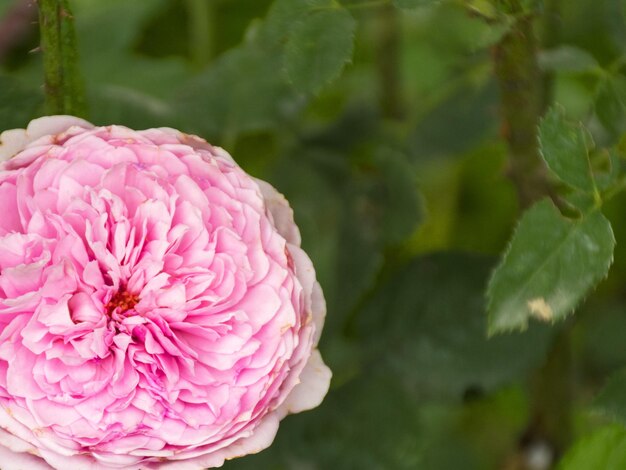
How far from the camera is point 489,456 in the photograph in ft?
3.03

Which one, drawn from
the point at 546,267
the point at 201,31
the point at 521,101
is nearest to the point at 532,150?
the point at 521,101

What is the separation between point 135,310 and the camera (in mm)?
422

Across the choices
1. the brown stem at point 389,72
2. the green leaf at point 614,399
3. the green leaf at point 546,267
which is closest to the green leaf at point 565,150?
the green leaf at point 546,267

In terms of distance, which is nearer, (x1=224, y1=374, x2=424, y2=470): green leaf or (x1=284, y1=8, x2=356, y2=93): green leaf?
(x1=284, y1=8, x2=356, y2=93): green leaf

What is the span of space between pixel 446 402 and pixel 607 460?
176mm

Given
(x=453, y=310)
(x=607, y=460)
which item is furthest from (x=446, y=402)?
(x=607, y=460)

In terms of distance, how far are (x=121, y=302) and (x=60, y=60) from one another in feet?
0.43

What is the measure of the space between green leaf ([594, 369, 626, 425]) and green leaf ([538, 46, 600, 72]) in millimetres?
181

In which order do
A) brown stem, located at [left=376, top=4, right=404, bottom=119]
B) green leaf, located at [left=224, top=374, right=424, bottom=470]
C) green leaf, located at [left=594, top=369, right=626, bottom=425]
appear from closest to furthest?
green leaf, located at [left=594, top=369, right=626, bottom=425] → green leaf, located at [left=224, top=374, right=424, bottom=470] → brown stem, located at [left=376, top=4, right=404, bottom=119]

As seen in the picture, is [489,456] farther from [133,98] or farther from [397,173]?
[133,98]

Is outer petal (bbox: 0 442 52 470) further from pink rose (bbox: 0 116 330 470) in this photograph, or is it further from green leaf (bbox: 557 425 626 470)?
green leaf (bbox: 557 425 626 470)

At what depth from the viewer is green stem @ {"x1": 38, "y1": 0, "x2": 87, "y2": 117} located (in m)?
0.45

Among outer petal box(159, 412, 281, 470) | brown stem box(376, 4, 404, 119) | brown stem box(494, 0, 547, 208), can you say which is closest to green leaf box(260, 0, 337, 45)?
brown stem box(494, 0, 547, 208)

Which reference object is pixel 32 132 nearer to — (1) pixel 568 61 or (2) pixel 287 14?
(2) pixel 287 14
